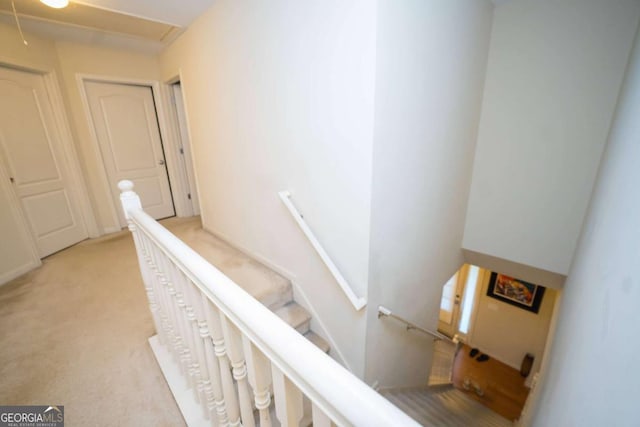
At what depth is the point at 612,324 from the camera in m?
0.75

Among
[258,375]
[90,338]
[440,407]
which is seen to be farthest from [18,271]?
[440,407]

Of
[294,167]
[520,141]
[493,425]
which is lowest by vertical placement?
[493,425]

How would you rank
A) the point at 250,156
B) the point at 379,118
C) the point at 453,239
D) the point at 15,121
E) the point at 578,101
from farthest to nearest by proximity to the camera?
the point at 453,239, the point at 15,121, the point at 250,156, the point at 578,101, the point at 379,118

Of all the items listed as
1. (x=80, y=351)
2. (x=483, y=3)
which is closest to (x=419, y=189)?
(x=483, y=3)

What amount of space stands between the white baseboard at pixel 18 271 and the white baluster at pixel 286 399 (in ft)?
11.5

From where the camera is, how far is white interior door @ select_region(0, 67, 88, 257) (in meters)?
2.53

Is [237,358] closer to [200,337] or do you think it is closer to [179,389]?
[200,337]

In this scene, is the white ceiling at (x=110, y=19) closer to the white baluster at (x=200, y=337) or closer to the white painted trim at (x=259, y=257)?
the white painted trim at (x=259, y=257)

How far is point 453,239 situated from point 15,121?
4.87m

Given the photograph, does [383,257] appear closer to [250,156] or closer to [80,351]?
[250,156]

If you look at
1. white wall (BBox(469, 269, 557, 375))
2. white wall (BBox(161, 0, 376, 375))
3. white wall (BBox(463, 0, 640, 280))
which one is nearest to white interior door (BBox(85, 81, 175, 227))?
white wall (BBox(161, 0, 376, 375))

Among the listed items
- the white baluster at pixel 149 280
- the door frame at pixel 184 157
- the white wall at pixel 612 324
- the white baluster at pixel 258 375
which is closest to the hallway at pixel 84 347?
the white baluster at pixel 149 280

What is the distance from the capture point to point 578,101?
2061 millimetres

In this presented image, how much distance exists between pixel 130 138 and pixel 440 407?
5.28 metres
